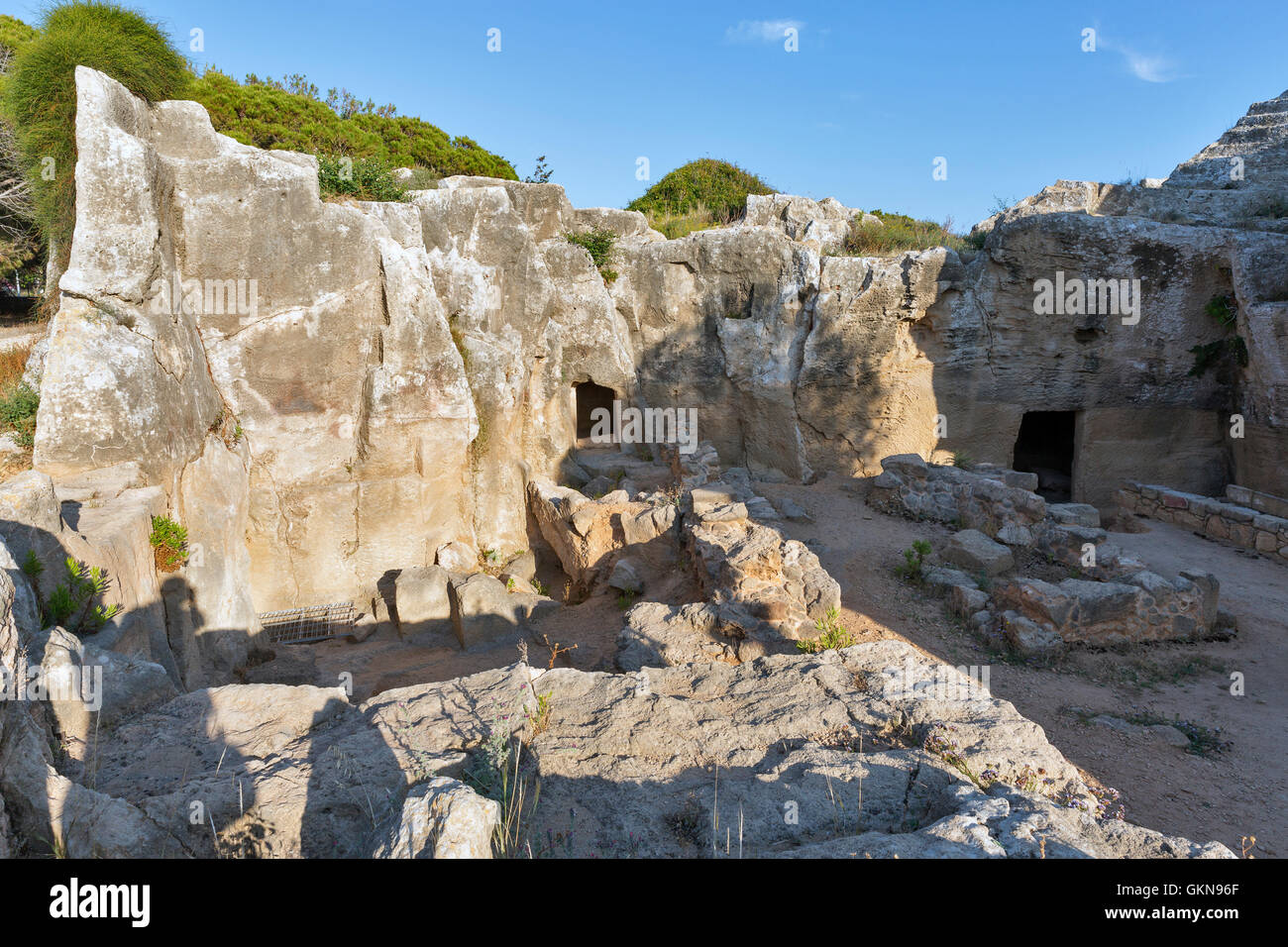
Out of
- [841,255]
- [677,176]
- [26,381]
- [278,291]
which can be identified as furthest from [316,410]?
[677,176]

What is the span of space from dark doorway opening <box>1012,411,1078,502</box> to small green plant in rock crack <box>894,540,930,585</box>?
911 cm

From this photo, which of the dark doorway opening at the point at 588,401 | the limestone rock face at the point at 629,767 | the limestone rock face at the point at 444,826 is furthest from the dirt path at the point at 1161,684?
the dark doorway opening at the point at 588,401

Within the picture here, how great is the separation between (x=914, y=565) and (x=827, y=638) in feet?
9.00

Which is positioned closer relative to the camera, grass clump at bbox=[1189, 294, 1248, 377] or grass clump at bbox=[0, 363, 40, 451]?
grass clump at bbox=[0, 363, 40, 451]

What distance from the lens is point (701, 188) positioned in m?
21.9

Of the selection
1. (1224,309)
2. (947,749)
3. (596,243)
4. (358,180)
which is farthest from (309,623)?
(1224,309)

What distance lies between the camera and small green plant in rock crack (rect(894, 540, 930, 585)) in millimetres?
7998

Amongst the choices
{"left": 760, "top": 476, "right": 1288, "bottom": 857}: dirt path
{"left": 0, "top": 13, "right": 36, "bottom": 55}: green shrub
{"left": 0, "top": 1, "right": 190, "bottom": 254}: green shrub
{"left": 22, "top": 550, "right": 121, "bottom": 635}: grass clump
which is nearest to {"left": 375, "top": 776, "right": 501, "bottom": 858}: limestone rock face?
{"left": 22, "top": 550, "right": 121, "bottom": 635}: grass clump

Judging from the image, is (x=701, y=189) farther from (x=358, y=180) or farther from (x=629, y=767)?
(x=629, y=767)

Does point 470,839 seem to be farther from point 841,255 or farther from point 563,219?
point 841,255

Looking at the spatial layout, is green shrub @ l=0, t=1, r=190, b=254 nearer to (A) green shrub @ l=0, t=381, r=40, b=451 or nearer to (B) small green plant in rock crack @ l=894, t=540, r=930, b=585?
(A) green shrub @ l=0, t=381, r=40, b=451

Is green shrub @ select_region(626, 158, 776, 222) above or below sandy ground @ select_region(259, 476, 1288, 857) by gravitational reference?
above

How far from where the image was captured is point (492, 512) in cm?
→ 1117
